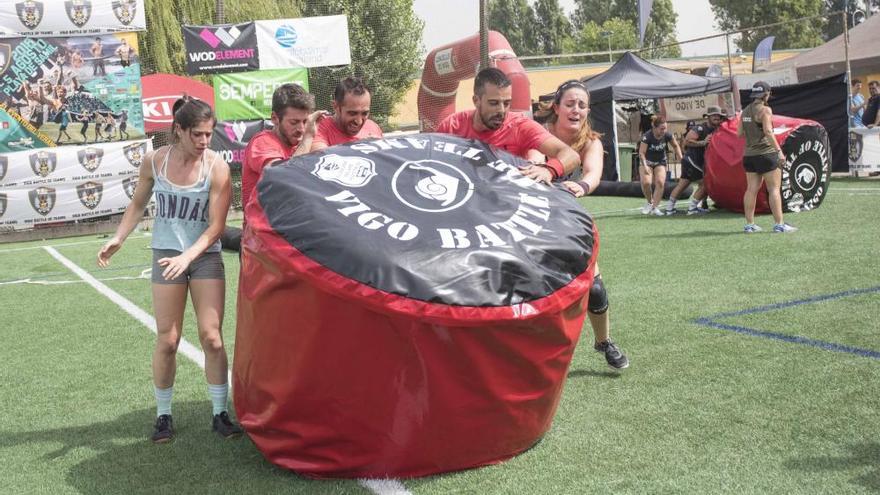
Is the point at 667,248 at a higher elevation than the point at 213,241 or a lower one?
lower

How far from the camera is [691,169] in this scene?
48.0ft

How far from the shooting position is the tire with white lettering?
12.8m

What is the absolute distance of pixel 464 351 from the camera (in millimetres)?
3471

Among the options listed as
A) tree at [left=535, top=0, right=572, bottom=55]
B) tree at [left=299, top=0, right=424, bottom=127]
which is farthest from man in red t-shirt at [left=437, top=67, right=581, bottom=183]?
tree at [left=535, top=0, right=572, bottom=55]

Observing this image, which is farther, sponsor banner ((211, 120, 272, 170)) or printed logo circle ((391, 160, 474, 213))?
sponsor banner ((211, 120, 272, 170))

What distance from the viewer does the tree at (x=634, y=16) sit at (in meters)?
89.9

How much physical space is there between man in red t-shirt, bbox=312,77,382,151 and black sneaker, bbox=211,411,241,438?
1.51 m

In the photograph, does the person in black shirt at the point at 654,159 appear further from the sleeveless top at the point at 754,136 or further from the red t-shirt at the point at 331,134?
the red t-shirt at the point at 331,134

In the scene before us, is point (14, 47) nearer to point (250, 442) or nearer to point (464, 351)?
point (250, 442)

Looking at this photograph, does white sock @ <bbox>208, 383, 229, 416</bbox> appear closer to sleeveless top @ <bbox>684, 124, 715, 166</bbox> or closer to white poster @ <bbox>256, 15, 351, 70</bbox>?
sleeveless top @ <bbox>684, 124, 715, 166</bbox>

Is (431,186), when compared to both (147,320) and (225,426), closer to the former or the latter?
(225,426)

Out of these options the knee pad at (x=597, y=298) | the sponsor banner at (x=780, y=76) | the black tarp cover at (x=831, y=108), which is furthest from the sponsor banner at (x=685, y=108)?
the knee pad at (x=597, y=298)

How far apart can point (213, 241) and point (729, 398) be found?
2801 millimetres

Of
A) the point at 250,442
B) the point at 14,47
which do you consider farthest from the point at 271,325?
the point at 14,47
